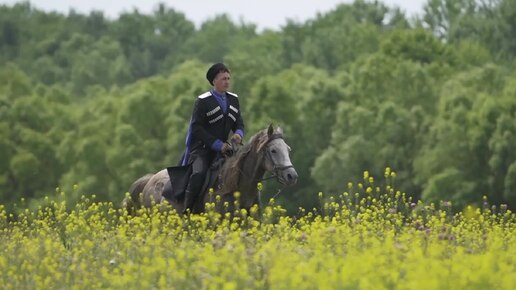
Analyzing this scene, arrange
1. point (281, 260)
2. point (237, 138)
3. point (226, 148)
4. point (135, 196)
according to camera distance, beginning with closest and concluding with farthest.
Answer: point (281, 260)
point (226, 148)
point (237, 138)
point (135, 196)

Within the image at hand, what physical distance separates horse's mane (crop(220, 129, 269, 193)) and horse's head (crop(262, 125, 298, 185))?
0.27 feet

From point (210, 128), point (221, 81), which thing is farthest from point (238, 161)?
point (221, 81)

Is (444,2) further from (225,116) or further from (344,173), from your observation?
(225,116)

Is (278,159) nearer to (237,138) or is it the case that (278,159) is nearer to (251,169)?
(251,169)

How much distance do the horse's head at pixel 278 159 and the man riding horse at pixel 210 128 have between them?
23.6 inches

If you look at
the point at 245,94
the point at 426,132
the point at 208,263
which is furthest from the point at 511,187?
the point at 208,263

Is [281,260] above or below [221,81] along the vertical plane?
below

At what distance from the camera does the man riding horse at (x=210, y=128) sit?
19297 millimetres

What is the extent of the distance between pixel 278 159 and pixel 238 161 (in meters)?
0.65

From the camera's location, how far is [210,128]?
19.6m

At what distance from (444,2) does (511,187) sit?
5731cm

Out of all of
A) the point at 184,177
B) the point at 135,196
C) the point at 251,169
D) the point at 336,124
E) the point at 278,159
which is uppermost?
the point at 278,159

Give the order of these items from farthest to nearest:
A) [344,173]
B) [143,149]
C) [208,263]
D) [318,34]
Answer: [318,34] < [143,149] < [344,173] < [208,263]

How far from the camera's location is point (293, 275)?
10938 millimetres
